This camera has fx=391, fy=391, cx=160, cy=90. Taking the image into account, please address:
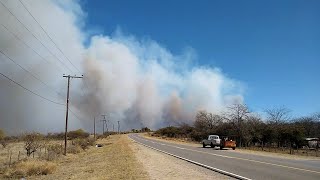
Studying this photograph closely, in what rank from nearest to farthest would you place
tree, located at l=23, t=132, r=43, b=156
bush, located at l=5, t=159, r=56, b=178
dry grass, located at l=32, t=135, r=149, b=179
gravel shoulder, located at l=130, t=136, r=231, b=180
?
gravel shoulder, located at l=130, t=136, r=231, b=180
dry grass, located at l=32, t=135, r=149, b=179
bush, located at l=5, t=159, r=56, b=178
tree, located at l=23, t=132, r=43, b=156

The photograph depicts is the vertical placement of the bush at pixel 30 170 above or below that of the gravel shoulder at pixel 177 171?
below

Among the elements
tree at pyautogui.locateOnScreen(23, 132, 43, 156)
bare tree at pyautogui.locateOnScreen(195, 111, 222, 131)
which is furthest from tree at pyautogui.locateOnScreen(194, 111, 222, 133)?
tree at pyautogui.locateOnScreen(23, 132, 43, 156)

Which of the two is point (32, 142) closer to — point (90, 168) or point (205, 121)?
point (90, 168)

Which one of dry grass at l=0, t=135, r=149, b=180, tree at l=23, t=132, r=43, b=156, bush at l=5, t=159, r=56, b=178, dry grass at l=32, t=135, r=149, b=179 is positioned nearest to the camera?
dry grass at l=32, t=135, r=149, b=179

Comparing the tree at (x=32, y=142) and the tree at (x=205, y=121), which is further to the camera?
the tree at (x=205, y=121)

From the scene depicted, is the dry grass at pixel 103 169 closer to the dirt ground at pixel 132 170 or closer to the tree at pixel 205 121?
the dirt ground at pixel 132 170

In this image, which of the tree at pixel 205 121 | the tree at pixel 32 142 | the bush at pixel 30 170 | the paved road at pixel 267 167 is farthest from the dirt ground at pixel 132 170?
the tree at pixel 205 121

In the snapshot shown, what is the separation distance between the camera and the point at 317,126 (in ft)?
317

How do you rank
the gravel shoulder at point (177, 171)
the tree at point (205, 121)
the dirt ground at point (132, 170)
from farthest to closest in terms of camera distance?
1. the tree at point (205, 121)
2. the dirt ground at point (132, 170)
3. the gravel shoulder at point (177, 171)

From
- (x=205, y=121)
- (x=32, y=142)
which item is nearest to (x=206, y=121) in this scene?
(x=205, y=121)

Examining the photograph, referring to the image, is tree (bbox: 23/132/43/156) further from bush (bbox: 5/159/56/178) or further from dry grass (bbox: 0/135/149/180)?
bush (bbox: 5/159/56/178)

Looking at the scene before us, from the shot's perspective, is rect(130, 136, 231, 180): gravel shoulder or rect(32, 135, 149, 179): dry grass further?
rect(32, 135, 149, 179): dry grass

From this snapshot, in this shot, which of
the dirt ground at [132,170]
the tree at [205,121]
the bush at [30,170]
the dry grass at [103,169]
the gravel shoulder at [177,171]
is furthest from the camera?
the tree at [205,121]

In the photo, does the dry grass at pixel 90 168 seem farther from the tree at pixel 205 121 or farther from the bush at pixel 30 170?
the tree at pixel 205 121
